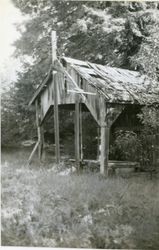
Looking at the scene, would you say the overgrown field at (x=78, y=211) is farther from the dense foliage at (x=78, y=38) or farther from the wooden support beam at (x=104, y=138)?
the dense foliage at (x=78, y=38)

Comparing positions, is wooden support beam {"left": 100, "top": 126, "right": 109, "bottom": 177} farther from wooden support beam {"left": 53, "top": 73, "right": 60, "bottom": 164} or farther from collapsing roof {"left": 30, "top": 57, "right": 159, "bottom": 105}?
wooden support beam {"left": 53, "top": 73, "right": 60, "bottom": 164}

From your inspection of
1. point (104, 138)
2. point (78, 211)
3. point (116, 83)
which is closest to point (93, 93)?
point (116, 83)

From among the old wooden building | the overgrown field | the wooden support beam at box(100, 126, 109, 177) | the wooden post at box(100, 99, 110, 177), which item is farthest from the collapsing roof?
the overgrown field

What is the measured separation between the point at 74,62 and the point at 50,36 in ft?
1.61

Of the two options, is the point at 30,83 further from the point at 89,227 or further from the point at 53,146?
the point at 89,227

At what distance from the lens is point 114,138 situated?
555 centimetres

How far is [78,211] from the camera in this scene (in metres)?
4.50

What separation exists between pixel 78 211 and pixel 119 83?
198 centimetres

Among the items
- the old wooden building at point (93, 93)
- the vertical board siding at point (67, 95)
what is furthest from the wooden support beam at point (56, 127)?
the vertical board siding at point (67, 95)

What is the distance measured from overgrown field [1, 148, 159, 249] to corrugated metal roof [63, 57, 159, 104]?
42.9 inches

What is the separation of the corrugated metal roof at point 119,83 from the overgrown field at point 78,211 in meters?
1.09

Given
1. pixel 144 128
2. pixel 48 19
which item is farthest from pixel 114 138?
pixel 48 19

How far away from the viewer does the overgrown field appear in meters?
4.35

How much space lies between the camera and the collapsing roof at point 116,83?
201 inches
